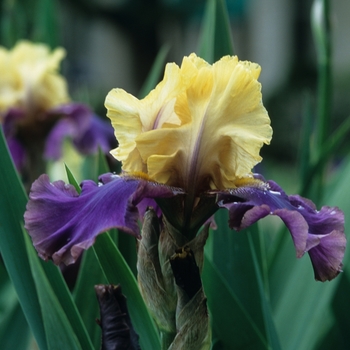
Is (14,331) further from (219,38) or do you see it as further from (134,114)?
→ (219,38)

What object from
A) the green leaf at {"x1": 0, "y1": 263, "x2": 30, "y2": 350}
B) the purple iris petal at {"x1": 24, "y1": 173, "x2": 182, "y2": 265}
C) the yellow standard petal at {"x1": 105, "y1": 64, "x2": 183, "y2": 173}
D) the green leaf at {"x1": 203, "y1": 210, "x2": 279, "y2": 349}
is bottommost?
the green leaf at {"x1": 0, "y1": 263, "x2": 30, "y2": 350}

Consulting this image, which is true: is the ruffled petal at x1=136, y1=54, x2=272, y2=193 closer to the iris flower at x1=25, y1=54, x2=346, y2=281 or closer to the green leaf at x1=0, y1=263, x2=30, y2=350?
the iris flower at x1=25, y1=54, x2=346, y2=281

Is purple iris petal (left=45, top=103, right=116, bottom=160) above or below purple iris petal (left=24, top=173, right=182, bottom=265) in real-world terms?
below

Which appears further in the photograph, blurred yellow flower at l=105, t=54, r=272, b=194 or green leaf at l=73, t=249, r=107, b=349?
green leaf at l=73, t=249, r=107, b=349

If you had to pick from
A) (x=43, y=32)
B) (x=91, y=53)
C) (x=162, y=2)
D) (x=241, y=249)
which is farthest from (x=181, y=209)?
(x=91, y=53)

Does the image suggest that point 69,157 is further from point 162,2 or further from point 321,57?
point 162,2

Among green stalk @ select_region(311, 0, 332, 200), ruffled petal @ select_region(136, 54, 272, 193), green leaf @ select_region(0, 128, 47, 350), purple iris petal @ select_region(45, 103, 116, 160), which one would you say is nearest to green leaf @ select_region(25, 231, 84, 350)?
green leaf @ select_region(0, 128, 47, 350)

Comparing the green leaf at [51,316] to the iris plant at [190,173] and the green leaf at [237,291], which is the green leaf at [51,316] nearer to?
the iris plant at [190,173]
